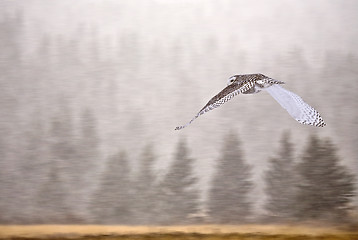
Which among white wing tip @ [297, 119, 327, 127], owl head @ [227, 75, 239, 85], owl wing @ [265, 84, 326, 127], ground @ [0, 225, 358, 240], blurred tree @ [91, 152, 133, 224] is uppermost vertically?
owl head @ [227, 75, 239, 85]

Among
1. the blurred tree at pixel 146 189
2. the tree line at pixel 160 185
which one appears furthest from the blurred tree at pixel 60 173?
the blurred tree at pixel 146 189

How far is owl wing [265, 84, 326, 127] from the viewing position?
2.54 metres

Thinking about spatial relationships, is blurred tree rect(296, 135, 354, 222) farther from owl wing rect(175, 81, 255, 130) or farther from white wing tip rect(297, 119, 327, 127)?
owl wing rect(175, 81, 255, 130)

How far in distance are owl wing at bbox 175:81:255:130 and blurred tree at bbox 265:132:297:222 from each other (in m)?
0.35

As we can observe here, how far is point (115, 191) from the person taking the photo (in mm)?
2566

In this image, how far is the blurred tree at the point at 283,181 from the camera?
2.56 meters

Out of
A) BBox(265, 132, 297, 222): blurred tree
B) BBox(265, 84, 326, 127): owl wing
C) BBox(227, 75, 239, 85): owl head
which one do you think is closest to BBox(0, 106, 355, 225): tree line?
BBox(265, 132, 297, 222): blurred tree

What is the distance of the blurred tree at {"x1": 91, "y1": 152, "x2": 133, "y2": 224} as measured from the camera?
8.42 feet

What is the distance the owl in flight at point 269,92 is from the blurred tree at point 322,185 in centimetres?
16

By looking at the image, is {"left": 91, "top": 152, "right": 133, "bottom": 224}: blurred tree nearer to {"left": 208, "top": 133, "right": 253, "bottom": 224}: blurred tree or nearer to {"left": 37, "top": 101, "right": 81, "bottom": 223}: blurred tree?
{"left": 37, "top": 101, "right": 81, "bottom": 223}: blurred tree

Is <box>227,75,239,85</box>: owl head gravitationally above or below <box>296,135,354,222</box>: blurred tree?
above

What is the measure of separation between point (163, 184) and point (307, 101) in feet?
3.05

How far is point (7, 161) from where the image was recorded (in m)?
2.58

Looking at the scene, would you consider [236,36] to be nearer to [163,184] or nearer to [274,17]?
[274,17]
